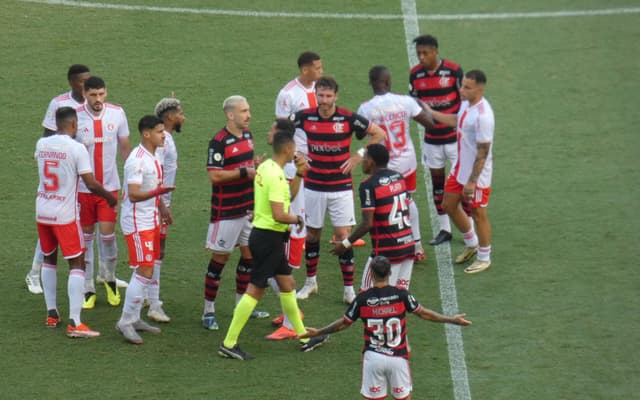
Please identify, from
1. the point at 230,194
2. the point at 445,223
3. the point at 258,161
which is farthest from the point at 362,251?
the point at 258,161

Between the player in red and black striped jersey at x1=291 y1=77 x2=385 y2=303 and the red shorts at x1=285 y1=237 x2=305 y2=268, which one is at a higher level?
the player in red and black striped jersey at x1=291 y1=77 x2=385 y2=303

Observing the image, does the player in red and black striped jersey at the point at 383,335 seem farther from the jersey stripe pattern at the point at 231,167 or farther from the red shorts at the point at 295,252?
the red shorts at the point at 295,252

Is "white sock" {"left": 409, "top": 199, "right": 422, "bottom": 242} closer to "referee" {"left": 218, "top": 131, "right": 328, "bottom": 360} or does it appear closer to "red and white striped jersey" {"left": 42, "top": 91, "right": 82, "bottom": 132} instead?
"referee" {"left": 218, "top": 131, "right": 328, "bottom": 360}

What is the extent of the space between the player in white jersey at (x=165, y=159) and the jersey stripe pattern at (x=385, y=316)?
296 centimetres

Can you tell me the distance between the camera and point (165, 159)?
38.7 feet

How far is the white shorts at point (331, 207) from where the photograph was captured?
11.9m

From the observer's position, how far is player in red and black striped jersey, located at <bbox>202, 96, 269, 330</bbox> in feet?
36.4

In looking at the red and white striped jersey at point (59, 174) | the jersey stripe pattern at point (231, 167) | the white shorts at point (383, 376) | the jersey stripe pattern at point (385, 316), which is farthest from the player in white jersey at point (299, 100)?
the white shorts at point (383, 376)

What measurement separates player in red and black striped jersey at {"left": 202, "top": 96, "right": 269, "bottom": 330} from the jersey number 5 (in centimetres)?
145

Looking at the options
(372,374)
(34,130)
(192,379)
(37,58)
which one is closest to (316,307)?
(192,379)

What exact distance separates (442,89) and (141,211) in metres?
4.13

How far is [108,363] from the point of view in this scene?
10758 mm

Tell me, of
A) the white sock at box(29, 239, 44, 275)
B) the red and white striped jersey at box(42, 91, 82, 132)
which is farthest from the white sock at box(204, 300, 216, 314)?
the red and white striped jersey at box(42, 91, 82, 132)

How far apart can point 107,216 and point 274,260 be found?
2.21 meters
